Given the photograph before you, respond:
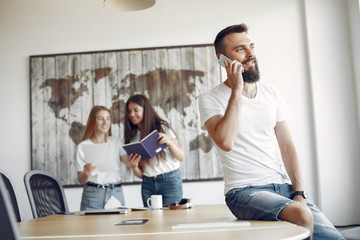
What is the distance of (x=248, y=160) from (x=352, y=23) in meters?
3.03

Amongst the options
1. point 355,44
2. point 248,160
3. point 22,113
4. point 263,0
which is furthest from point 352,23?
point 22,113

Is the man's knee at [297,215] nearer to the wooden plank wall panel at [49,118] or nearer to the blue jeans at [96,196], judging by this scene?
the blue jeans at [96,196]

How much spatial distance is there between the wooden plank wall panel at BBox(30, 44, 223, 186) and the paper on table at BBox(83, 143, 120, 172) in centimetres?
99

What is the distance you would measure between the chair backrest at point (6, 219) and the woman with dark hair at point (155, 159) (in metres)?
2.44

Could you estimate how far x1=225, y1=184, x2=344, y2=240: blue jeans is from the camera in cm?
144

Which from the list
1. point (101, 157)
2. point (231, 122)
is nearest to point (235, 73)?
point (231, 122)

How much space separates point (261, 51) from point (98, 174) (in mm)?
2144

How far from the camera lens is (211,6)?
442 cm

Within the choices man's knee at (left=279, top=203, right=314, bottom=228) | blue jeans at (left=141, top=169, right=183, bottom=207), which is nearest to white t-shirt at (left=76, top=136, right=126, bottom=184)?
blue jeans at (left=141, top=169, right=183, bottom=207)

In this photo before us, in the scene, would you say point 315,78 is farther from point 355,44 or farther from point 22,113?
point 22,113

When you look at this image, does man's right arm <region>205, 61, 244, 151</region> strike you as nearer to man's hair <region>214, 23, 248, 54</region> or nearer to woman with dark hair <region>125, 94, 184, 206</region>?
man's hair <region>214, 23, 248, 54</region>

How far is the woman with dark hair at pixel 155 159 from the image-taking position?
3.16 meters

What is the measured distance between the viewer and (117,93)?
14.4 feet

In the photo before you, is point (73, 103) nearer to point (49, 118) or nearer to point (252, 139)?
point (49, 118)
